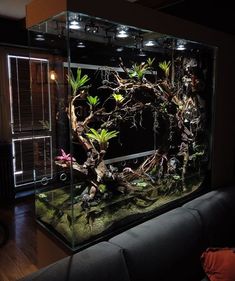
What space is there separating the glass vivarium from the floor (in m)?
0.12

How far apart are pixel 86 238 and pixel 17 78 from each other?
3.66m

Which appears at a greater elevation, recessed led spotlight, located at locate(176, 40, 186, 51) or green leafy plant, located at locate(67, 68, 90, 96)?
recessed led spotlight, located at locate(176, 40, 186, 51)

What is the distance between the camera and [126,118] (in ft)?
6.54

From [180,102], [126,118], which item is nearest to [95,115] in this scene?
[126,118]

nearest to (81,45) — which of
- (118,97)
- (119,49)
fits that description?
(119,49)

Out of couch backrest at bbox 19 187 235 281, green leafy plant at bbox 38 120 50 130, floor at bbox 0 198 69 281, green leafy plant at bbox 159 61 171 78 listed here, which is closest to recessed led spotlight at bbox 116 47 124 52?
green leafy plant at bbox 159 61 171 78

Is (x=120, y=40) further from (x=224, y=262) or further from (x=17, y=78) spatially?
(x=17, y=78)

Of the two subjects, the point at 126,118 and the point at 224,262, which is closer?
the point at 224,262

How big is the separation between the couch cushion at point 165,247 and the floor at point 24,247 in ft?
1.25

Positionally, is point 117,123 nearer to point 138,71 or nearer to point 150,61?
point 138,71

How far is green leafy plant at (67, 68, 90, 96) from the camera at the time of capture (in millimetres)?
1461

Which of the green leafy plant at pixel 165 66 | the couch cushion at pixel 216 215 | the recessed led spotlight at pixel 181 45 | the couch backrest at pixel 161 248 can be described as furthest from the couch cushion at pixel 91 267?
the recessed led spotlight at pixel 181 45

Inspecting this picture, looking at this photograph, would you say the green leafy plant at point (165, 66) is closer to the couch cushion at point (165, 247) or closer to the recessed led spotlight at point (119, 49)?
the recessed led spotlight at point (119, 49)

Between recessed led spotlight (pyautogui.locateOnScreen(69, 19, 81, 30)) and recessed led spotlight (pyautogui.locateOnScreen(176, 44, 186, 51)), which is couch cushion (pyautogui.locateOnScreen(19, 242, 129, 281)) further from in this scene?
recessed led spotlight (pyautogui.locateOnScreen(176, 44, 186, 51))
